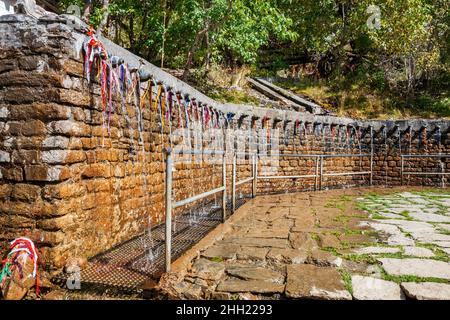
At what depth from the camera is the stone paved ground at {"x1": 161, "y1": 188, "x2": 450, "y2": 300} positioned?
261 cm

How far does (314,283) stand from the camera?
108 inches

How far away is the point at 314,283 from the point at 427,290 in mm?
800

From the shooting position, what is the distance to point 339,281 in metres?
2.76

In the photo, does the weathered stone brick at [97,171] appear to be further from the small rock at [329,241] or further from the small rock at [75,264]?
the small rock at [329,241]

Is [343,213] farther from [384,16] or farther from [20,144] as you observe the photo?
[384,16]

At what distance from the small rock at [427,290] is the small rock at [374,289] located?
66 mm

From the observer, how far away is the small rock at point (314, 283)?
2514 mm

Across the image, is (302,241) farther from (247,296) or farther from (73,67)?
(73,67)

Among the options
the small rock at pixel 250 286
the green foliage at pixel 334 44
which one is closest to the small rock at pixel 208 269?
the small rock at pixel 250 286

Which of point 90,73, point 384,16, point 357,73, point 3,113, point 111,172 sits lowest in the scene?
point 111,172

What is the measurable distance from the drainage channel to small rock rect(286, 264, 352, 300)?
3.44 ft

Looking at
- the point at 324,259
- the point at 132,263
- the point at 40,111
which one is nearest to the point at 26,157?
the point at 40,111

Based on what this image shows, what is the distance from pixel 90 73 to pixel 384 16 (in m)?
12.7
